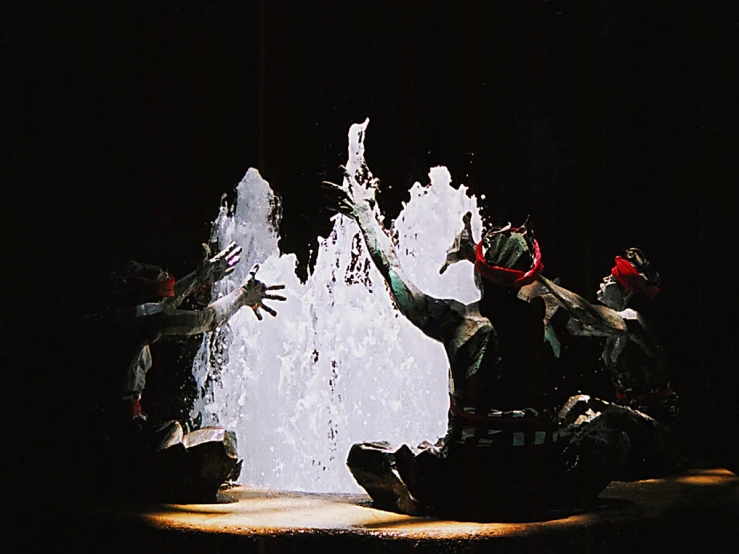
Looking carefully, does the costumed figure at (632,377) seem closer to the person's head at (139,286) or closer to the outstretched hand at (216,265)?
the outstretched hand at (216,265)

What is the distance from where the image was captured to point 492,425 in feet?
13.0

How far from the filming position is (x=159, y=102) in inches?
311

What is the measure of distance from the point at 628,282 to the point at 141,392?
2.78 metres

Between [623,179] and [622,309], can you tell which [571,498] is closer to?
A: [622,309]

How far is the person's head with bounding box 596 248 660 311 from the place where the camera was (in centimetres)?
545

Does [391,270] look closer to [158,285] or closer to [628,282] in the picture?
[158,285]

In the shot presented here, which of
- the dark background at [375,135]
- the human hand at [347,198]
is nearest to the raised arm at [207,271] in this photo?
the human hand at [347,198]

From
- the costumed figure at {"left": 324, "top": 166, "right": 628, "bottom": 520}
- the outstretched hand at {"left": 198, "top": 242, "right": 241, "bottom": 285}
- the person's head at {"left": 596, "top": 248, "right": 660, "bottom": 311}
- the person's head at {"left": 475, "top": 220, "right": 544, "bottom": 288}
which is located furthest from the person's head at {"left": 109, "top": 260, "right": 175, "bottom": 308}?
the person's head at {"left": 596, "top": 248, "right": 660, "bottom": 311}

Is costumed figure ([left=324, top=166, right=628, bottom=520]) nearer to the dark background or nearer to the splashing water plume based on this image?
the splashing water plume

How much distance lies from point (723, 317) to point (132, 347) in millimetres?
4822

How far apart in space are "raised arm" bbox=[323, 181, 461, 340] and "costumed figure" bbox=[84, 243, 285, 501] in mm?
787

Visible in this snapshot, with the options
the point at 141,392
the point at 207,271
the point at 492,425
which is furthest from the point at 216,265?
the point at 492,425

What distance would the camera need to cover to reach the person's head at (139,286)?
4738 millimetres

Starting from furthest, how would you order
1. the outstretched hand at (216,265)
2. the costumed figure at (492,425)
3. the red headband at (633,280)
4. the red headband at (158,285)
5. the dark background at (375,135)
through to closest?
the dark background at (375,135) < the red headband at (633,280) < the outstretched hand at (216,265) < the red headband at (158,285) < the costumed figure at (492,425)
